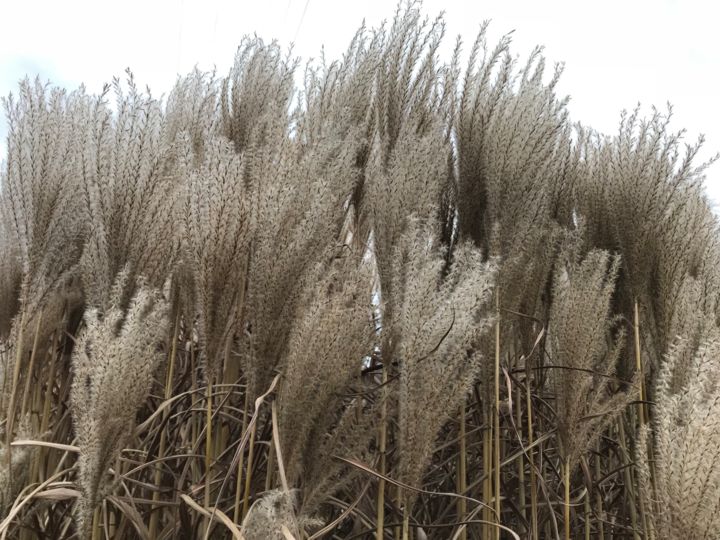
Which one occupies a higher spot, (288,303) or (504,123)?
(504,123)

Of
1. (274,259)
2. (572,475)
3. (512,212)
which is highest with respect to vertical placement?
(512,212)

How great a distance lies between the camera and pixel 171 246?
2.02 m

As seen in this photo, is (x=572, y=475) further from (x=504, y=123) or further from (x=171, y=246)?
(x=171, y=246)

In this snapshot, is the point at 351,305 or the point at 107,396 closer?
the point at 107,396

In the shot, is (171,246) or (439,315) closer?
(439,315)

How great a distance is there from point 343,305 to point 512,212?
0.81m

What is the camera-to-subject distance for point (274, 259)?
1667 mm

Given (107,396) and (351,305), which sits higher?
(351,305)

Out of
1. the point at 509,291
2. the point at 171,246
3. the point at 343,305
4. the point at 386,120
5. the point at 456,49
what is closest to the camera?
the point at 343,305

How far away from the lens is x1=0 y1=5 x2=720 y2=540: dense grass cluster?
1628mm

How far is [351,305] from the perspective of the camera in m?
1.72

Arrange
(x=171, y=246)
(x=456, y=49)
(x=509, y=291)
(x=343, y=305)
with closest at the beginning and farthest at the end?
1. (x=343, y=305)
2. (x=171, y=246)
3. (x=509, y=291)
4. (x=456, y=49)

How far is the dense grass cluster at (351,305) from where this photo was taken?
64.1 inches

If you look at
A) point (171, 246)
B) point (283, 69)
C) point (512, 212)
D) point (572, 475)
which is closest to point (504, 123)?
point (512, 212)
